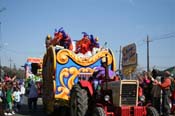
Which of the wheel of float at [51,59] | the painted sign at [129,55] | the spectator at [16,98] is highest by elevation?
the painted sign at [129,55]

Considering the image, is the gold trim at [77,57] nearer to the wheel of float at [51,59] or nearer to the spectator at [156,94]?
the wheel of float at [51,59]

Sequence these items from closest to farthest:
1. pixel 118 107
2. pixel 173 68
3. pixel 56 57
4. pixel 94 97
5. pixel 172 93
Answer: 1. pixel 118 107
2. pixel 94 97
3. pixel 56 57
4. pixel 172 93
5. pixel 173 68

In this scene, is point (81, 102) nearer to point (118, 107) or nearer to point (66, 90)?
point (118, 107)

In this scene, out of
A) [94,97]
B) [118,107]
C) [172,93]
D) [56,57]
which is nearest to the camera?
[118,107]

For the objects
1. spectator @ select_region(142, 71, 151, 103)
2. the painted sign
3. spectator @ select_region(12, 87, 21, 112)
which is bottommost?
spectator @ select_region(12, 87, 21, 112)

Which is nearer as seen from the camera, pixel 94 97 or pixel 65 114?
pixel 94 97

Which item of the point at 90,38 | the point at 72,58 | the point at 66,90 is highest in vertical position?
the point at 90,38

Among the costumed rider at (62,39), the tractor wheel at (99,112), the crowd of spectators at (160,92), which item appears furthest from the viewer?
the costumed rider at (62,39)

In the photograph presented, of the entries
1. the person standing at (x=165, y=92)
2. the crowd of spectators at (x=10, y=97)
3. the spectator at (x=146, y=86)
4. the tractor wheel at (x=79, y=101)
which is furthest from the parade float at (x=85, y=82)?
the crowd of spectators at (x=10, y=97)

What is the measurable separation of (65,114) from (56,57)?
2310mm

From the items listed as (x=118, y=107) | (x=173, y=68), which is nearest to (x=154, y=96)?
(x=118, y=107)

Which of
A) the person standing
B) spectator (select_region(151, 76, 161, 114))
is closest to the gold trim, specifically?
spectator (select_region(151, 76, 161, 114))

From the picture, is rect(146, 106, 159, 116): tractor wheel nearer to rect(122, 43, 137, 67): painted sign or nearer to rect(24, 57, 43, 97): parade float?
rect(122, 43, 137, 67): painted sign

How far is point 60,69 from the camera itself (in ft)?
45.5
